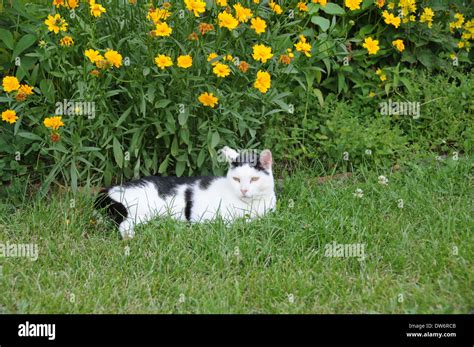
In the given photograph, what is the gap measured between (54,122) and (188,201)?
42.8 inches

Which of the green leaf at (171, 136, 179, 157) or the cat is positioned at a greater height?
the green leaf at (171, 136, 179, 157)

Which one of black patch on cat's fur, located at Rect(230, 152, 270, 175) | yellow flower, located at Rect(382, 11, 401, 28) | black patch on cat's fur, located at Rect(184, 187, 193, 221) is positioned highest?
yellow flower, located at Rect(382, 11, 401, 28)

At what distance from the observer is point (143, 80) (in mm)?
4832

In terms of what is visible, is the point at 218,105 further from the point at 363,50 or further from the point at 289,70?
the point at 363,50

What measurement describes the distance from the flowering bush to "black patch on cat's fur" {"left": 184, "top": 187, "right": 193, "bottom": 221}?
243 mm

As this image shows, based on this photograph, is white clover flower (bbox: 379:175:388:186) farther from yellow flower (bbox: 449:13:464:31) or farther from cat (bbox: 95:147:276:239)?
yellow flower (bbox: 449:13:464:31)

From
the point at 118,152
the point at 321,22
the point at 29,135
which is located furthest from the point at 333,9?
the point at 29,135

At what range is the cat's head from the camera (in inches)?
187

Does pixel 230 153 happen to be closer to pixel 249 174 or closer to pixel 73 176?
pixel 249 174

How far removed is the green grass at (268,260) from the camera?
12.6 ft

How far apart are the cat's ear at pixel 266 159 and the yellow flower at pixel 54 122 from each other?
1417 millimetres

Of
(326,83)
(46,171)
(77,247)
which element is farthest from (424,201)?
(46,171)

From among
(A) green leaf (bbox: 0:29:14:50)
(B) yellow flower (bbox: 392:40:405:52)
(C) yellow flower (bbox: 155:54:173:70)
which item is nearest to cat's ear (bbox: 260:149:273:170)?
(C) yellow flower (bbox: 155:54:173:70)
